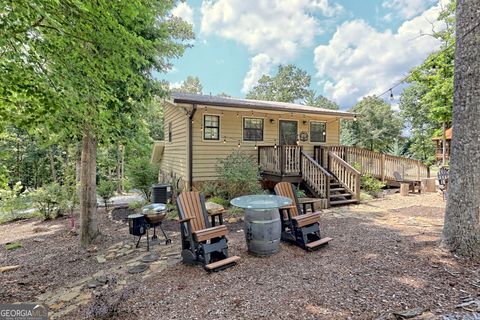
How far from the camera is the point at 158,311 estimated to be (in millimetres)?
2666

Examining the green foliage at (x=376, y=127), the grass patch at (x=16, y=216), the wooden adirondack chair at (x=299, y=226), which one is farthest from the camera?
the green foliage at (x=376, y=127)

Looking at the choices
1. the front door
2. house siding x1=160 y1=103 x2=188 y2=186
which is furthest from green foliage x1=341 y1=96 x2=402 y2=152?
house siding x1=160 y1=103 x2=188 y2=186

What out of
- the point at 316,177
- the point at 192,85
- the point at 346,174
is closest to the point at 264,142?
the point at 316,177

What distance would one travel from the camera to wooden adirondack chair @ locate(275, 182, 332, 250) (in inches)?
173

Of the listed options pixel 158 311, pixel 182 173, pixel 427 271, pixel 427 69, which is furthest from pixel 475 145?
pixel 427 69

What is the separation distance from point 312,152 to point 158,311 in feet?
33.3

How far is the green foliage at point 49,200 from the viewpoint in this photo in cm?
852

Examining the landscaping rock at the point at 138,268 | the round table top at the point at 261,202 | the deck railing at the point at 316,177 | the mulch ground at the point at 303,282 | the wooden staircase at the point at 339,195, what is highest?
the deck railing at the point at 316,177

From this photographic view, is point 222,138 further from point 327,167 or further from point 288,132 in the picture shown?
point 327,167

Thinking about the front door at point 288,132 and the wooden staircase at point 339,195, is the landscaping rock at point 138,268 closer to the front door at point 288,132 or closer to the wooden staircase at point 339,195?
the wooden staircase at point 339,195

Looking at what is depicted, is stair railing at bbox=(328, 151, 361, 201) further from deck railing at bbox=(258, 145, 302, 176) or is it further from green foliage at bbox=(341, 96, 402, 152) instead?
green foliage at bbox=(341, 96, 402, 152)

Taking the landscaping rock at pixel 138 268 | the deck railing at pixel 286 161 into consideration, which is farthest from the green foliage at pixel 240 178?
the landscaping rock at pixel 138 268

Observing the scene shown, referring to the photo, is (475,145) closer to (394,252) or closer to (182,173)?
(394,252)

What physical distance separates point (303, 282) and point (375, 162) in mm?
9750
